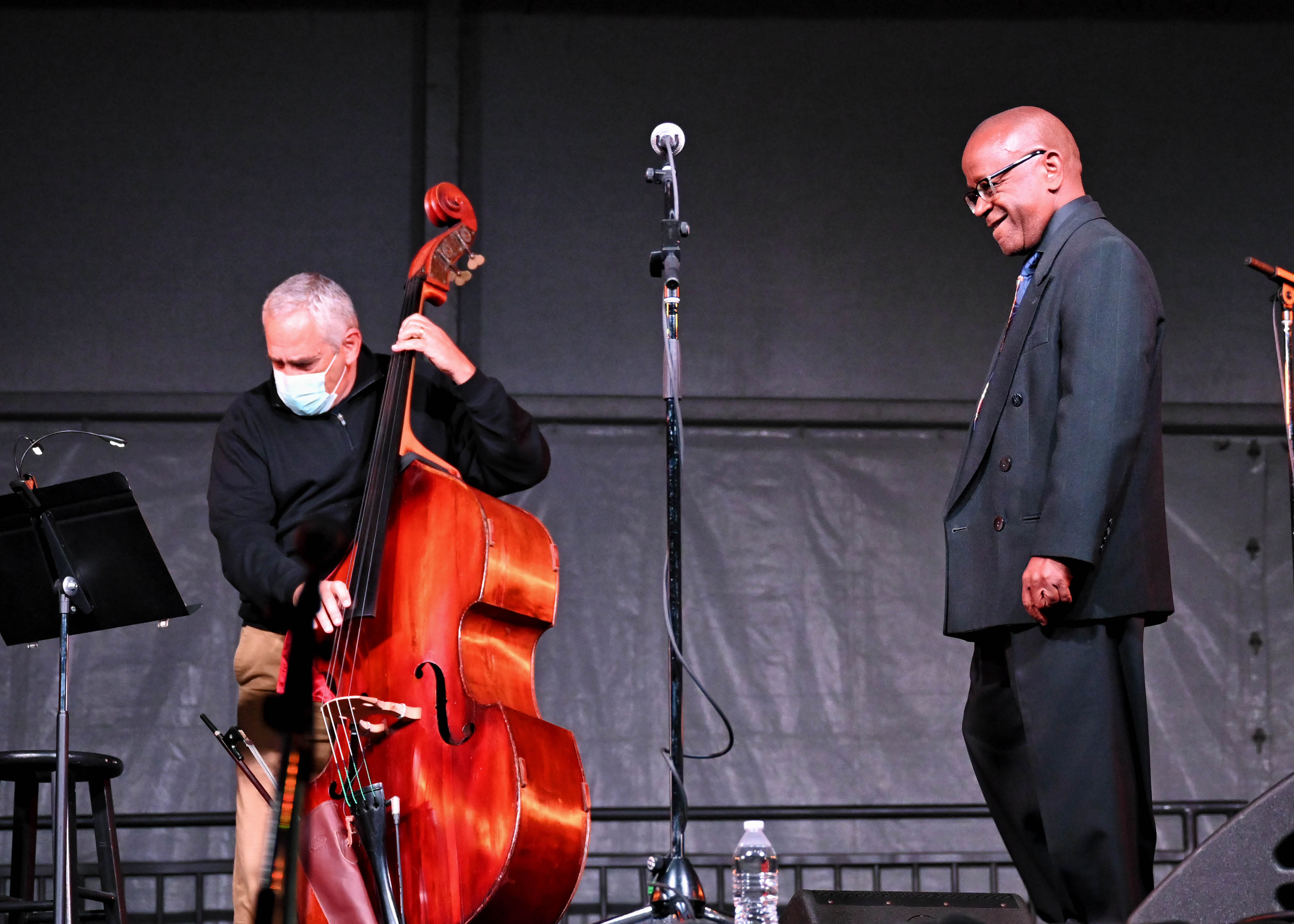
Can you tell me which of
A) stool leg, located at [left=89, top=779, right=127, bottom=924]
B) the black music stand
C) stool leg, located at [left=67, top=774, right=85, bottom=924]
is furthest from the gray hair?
stool leg, located at [left=89, top=779, right=127, bottom=924]

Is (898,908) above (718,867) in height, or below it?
above

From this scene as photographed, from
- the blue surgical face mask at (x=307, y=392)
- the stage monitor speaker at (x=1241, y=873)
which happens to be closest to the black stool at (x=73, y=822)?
the blue surgical face mask at (x=307, y=392)

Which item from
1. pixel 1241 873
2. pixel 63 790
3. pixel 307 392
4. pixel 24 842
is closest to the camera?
pixel 1241 873

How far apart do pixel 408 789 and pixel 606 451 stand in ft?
7.81

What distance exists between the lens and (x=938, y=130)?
16.7ft

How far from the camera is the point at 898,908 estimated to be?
2117 millimetres

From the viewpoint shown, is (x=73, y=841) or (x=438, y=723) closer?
(x=438, y=723)

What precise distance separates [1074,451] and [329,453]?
5.41 feet

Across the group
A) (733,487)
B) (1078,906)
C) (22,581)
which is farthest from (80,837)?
(1078,906)

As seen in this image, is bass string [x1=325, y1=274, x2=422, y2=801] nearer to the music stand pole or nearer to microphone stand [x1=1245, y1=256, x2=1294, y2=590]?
the music stand pole

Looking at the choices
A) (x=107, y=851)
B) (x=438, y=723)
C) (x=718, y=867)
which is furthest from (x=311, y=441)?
(x=718, y=867)

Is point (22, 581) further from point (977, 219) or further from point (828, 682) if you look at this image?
point (977, 219)

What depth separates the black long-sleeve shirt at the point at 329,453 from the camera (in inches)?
117

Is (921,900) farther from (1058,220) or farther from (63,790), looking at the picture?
(63,790)
